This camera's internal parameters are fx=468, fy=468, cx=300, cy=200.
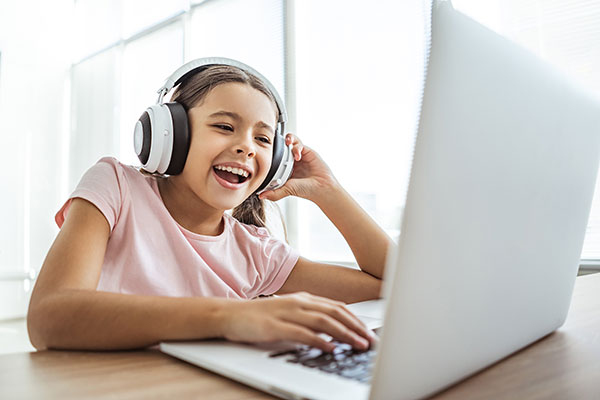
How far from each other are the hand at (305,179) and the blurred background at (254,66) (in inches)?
8.6

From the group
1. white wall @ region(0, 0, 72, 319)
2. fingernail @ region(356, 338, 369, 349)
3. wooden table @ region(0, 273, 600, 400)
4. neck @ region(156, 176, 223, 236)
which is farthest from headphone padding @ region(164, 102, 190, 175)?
white wall @ region(0, 0, 72, 319)

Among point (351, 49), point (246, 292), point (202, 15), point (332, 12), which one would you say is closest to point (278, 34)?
point (332, 12)

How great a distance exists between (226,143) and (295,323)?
0.62m

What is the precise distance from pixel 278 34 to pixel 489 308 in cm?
260

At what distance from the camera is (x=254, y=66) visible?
9.39ft

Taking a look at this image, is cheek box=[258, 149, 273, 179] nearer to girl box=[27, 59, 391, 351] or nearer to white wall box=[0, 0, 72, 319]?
girl box=[27, 59, 391, 351]

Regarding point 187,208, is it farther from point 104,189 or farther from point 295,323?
point 295,323

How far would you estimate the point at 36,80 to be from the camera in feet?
12.9

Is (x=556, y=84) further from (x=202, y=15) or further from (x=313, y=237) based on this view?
(x=202, y=15)

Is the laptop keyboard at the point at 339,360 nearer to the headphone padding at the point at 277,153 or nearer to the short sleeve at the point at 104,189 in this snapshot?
the short sleeve at the point at 104,189

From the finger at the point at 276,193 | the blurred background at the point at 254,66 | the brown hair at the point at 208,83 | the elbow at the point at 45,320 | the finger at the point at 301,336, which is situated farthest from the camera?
the blurred background at the point at 254,66

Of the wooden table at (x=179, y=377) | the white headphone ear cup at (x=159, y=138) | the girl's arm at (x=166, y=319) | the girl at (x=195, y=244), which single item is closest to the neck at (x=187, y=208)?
the girl at (x=195, y=244)

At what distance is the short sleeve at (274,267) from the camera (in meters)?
1.14

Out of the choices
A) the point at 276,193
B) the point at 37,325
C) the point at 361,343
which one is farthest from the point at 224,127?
the point at 361,343
